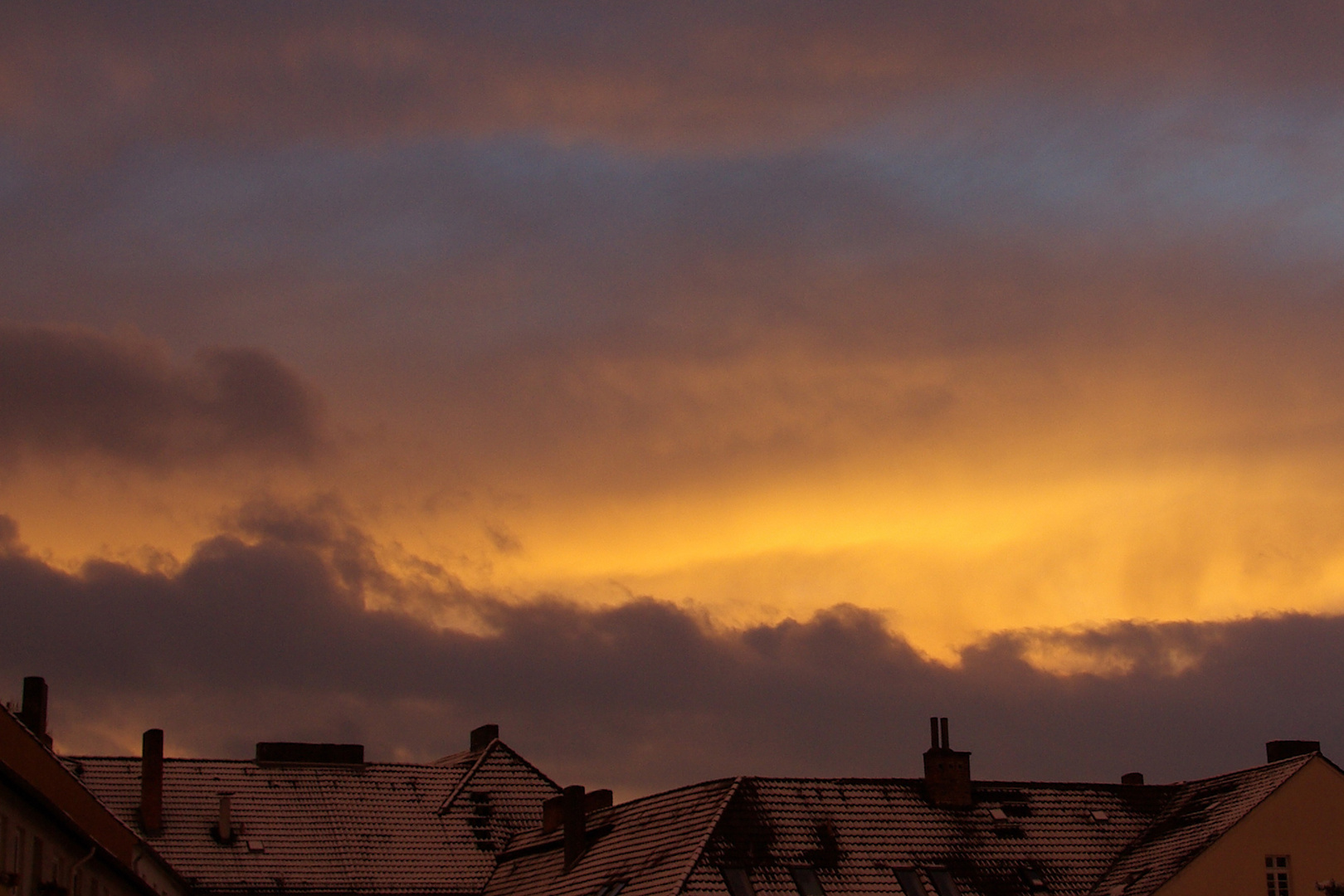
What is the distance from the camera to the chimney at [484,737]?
262ft

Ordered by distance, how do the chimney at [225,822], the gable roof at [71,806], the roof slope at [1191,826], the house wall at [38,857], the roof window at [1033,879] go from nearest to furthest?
the house wall at [38,857] < the gable roof at [71,806] < the roof slope at [1191,826] < the roof window at [1033,879] < the chimney at [225,822]

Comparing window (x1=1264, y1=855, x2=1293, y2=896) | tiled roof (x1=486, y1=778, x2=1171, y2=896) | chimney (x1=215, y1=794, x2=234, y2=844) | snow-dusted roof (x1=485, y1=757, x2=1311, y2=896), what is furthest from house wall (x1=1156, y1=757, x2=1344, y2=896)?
chimney (x1=215, y1=794, x2=234, y2=844)

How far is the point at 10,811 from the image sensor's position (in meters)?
35.3

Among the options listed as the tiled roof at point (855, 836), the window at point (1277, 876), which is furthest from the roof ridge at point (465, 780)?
the window at point (1277, 876)

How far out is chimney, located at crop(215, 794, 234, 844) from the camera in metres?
70.1

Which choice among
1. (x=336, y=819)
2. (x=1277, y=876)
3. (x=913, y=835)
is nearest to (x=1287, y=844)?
(x=1277, y=876)

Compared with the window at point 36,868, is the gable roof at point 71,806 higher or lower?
higher

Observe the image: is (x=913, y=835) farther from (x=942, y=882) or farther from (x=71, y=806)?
(x=71, y=806)

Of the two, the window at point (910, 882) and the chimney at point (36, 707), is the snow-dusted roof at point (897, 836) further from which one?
the chimney at point (36, 707)

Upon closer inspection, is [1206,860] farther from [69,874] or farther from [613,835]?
[69,874]

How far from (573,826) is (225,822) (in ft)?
48.5

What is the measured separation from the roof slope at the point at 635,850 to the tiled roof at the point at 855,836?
0.07 m

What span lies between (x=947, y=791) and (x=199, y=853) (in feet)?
89.3

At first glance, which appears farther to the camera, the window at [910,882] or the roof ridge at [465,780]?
the roof ridge at [465,780]
